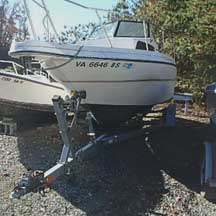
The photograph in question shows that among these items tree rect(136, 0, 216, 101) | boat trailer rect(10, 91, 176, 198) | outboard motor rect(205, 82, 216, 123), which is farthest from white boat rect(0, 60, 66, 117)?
tree rect(136, 0, 216, 101)

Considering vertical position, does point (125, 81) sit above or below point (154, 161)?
above

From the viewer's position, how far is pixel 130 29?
7.38 meters

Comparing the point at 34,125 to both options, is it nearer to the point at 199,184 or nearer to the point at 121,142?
the point at 121,142

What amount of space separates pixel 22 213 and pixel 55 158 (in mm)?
1696

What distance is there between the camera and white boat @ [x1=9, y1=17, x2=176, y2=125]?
16.9 ft

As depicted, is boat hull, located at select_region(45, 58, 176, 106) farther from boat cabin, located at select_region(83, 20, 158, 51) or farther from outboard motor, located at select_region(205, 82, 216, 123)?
outboard motor, located at select_region(205, 82, 216, 123)

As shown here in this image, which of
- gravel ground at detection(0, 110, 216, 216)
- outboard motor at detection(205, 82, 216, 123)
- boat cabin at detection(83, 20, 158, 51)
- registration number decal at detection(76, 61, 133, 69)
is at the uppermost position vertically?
boat cabin at detection(83, 20, 158, 51)

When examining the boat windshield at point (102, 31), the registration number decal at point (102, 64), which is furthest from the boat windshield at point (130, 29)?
the registration number decal at point (102, 64)

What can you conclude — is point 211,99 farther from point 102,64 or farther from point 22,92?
point 22,92

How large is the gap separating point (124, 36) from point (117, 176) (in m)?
2.81

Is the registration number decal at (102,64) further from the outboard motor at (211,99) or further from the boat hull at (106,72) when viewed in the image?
the outboard motor at (211,99)

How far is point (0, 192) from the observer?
15.5 feet

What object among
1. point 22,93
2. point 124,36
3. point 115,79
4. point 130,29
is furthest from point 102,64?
point 130,29

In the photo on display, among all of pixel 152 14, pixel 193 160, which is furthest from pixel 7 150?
pixel 152 14
